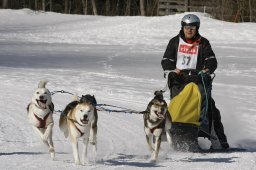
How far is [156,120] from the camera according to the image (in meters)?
6.61

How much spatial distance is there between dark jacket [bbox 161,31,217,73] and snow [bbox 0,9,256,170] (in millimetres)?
1105

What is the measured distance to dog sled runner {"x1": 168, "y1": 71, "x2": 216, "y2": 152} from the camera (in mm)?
7293

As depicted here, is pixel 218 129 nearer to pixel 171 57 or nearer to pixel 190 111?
pixel 190 111

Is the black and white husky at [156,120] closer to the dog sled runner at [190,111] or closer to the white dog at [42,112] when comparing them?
the dog sled runner at [190,111]

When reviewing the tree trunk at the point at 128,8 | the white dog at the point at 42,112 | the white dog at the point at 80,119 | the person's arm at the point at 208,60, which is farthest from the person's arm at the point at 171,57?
the tree trunk at the point at 128,8

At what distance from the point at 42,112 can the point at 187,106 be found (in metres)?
1.87

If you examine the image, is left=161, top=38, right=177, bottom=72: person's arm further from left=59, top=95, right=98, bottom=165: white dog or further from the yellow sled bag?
left=59, top=95, right=98, bottom=165: white dog

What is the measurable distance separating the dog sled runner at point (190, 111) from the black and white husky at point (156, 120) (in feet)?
1.36

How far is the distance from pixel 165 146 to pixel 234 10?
29540mm

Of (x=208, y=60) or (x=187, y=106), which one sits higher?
(x=208, y=60)

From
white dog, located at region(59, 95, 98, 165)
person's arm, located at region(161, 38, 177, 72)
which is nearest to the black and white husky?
white dog, located at region(59, 95, 98, 165)

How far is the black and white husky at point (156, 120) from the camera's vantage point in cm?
654

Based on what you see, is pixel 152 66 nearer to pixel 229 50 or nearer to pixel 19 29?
pixel 229 50

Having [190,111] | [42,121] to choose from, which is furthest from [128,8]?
[42,121]
